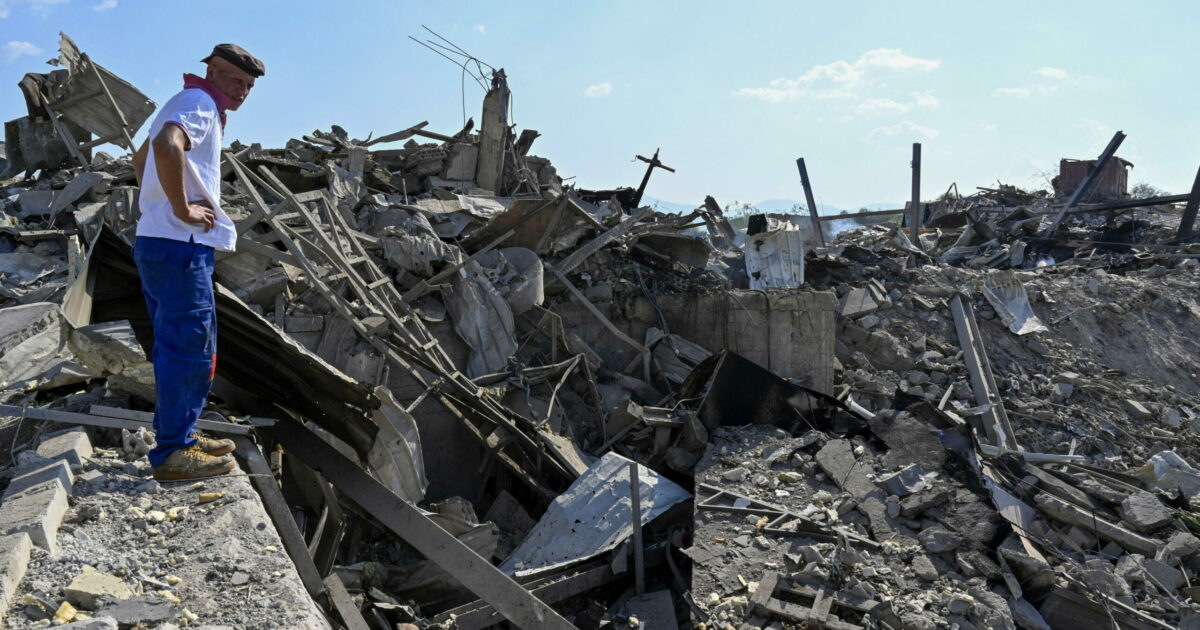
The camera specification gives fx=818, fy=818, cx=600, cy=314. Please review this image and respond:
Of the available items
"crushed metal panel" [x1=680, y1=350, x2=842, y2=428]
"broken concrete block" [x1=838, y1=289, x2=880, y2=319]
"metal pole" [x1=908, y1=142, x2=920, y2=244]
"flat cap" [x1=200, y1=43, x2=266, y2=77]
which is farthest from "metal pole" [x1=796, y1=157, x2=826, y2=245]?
"flat cap" [x1=200, y1=43, x2=266, y2=77]

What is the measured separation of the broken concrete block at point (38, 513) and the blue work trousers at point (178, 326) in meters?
0.36

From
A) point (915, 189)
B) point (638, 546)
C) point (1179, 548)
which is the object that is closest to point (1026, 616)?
point (1179, 548)

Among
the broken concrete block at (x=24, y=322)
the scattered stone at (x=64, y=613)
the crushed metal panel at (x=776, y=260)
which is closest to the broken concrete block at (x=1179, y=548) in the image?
the crushed metal panel at (x=776, y=260)

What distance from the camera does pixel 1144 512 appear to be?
5562 millimetres

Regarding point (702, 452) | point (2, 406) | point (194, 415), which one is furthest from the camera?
point (702, 452)

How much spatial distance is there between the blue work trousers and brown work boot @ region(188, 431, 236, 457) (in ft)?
0.46

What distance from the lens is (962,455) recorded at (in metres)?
5.75

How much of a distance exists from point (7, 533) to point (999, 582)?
15.5 ft

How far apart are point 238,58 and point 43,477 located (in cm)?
165

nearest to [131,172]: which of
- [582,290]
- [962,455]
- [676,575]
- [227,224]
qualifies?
[582,290]

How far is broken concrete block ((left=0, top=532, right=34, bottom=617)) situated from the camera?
2297 millimetres

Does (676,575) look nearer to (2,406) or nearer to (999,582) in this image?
(999,582)

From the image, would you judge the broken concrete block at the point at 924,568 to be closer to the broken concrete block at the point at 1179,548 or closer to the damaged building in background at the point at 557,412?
the damaged building in background at the point at 557,412

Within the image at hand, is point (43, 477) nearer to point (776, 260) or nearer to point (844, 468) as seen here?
point (844, 468)
